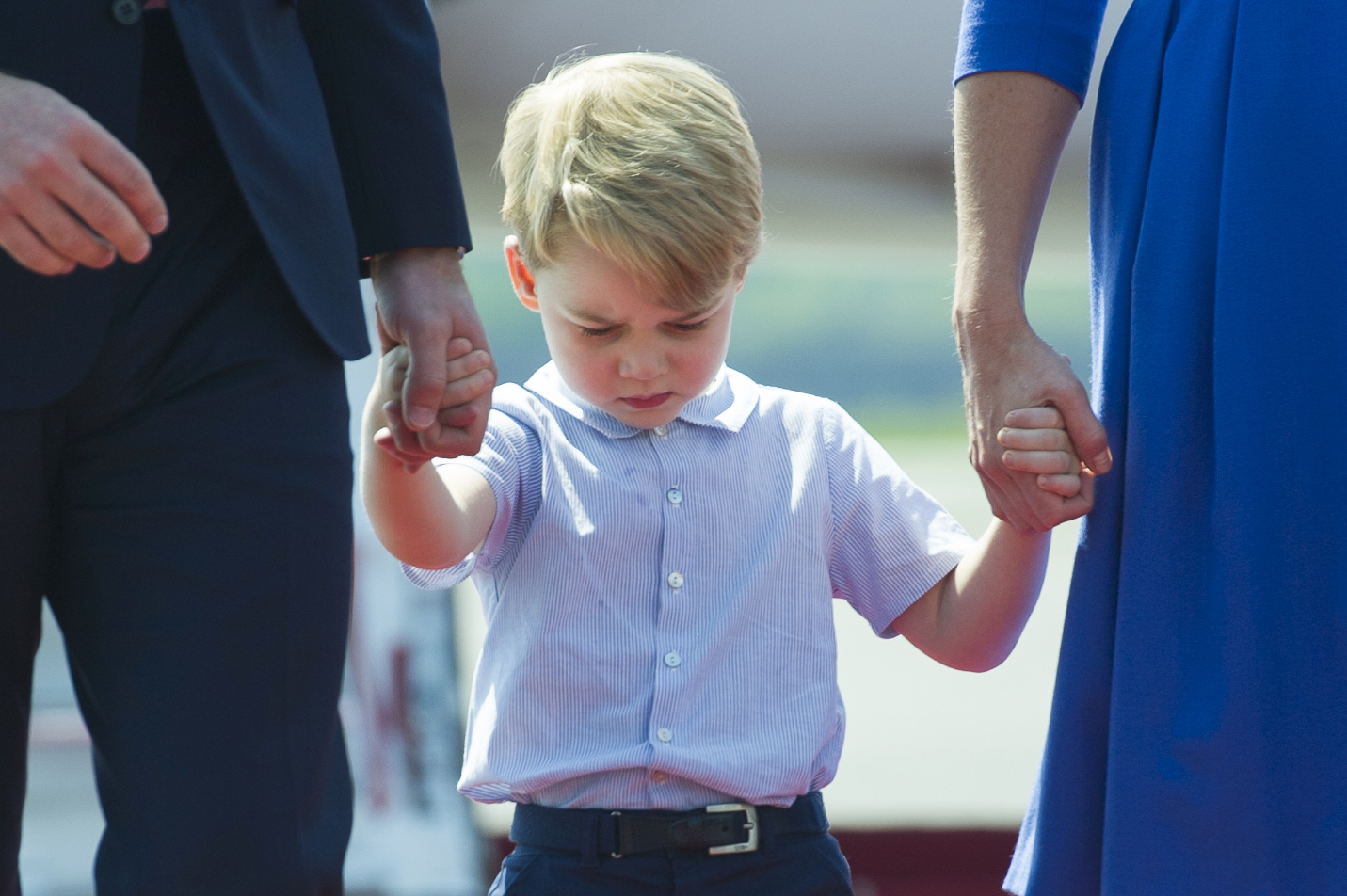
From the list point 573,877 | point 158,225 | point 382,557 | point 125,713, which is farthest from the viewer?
point 382,557

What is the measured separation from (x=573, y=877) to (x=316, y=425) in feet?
1.57

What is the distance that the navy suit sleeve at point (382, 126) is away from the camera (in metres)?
1.14

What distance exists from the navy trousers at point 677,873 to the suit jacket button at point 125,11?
29.4 inches

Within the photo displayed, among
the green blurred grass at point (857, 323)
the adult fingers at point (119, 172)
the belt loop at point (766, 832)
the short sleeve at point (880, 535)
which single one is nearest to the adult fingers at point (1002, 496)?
the short sleeve at point (880, 535)

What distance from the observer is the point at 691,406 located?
1.44 meters

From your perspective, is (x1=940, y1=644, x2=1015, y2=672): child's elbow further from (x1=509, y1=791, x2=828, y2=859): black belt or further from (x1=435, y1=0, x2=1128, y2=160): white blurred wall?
(x1=435, y1=0, x2=1128, y2=160): white blurred wall

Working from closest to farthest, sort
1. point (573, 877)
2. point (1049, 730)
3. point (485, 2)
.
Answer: point (1049, 730) → point (573, 877) → point (485, 2)

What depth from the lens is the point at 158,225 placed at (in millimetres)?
826

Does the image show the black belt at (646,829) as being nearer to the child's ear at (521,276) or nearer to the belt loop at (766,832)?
the belt loop at (766,832)

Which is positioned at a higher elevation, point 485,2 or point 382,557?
point 485,2

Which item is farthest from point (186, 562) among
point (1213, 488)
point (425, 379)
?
point (1213, 488)

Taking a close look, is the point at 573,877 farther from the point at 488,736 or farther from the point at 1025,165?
the point at 1025,165

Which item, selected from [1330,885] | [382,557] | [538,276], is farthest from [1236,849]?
[382,557]

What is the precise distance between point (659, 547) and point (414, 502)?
0.24m
